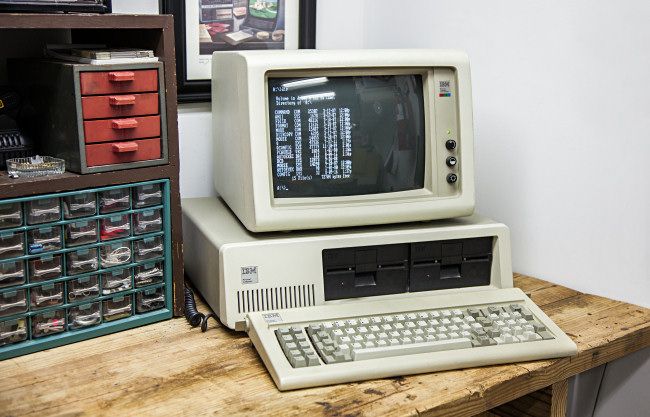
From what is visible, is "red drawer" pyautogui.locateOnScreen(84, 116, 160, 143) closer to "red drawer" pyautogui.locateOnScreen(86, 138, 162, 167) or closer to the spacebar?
"red drawer" pyautogui.locateOnScreen(86, 138, 162, 167)

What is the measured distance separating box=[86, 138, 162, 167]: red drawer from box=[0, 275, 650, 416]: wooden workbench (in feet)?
1.03

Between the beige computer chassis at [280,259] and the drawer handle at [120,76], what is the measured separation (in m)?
0.33

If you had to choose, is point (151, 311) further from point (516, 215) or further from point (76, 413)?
point (516, 215)

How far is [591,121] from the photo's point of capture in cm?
159

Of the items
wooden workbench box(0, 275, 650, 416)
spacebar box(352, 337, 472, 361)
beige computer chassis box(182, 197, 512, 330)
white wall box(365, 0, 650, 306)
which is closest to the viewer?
wooden workbench box(0, 275, 650, 416)

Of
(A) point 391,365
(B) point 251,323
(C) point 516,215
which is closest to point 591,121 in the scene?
(C) point 516,215

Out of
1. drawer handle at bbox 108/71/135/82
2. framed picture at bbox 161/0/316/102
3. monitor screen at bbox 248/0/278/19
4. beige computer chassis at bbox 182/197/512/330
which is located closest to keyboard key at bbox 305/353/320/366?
beige computer chassis at bbox 182/197/512/330

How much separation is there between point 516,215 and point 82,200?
0.93 meters

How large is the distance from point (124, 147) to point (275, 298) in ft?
1.23

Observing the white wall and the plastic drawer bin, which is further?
the white wall

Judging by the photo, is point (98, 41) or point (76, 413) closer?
point (76, 413)

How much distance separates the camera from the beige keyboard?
1.25 metres

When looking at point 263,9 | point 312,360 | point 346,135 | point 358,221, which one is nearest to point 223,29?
point 263,9

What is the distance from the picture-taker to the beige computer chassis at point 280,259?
55.4 inches
